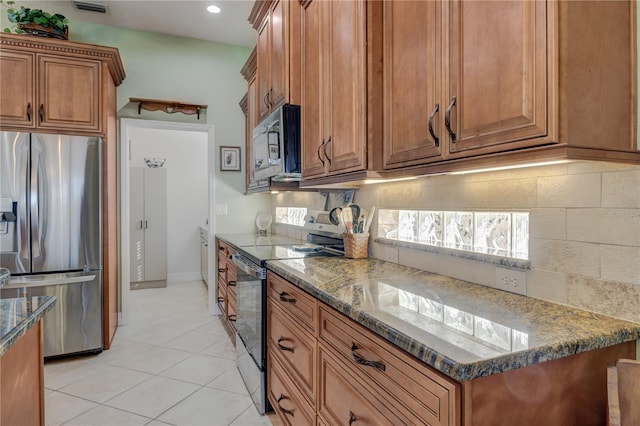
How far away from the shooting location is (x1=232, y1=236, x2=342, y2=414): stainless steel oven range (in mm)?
1990

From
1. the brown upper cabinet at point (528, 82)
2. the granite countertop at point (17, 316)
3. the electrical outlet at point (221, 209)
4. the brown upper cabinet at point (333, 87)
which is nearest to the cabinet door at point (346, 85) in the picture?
the brown upper cabinet at point (333, 87)

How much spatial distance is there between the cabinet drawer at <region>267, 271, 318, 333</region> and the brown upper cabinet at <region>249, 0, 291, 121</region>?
4.05 feet

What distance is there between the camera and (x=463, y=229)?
1521 mm

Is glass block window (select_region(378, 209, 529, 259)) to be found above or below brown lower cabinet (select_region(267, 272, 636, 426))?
above

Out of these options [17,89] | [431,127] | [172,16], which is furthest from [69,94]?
[431,127]

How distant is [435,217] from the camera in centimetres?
168

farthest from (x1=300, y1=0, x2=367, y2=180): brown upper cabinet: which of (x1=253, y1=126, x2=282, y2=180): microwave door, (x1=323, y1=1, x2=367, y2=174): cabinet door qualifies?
(x1=253, y1=126, x2=282, y2=180): microwave door

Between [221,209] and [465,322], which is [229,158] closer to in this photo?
[221,209]

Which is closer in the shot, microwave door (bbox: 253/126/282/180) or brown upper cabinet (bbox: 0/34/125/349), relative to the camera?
microwave door (bbox: 253/126/282/180)

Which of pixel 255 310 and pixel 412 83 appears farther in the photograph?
pixel 255 310

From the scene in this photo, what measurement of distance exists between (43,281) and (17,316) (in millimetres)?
2038

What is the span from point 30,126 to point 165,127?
1.20 m

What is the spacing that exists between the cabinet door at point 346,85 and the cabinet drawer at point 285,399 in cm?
105

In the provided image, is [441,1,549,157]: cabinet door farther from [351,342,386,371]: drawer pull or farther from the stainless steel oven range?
the stainless steel oven range
